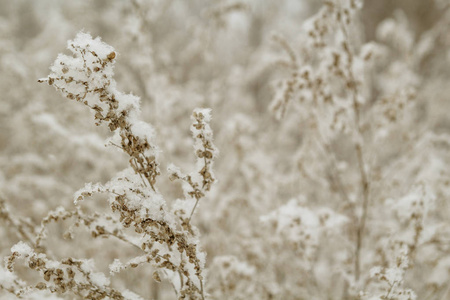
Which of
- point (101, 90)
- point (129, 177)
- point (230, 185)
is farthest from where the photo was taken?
point (230, 185)

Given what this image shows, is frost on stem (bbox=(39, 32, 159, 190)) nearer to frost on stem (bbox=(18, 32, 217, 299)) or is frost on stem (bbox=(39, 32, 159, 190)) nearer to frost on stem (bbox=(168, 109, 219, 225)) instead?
frost on stem (bbox=(18, 32, 217, 299))

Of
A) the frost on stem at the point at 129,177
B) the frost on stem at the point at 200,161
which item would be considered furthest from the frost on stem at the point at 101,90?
the frost on stem at the point at 200,161

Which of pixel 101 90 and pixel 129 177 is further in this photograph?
pixel 129 177

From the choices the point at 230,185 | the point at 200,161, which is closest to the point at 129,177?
the point at 200,161

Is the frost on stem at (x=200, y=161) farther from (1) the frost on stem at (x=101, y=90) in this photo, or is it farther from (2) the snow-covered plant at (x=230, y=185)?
(1) the frost on stem at (x=101, y=90)

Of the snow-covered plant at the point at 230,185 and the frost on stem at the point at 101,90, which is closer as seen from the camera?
the frost on stem at the point at 101,90

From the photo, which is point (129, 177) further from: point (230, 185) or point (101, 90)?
point (230, 185)

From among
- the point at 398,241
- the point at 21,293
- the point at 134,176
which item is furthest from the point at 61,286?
the point at 398,241

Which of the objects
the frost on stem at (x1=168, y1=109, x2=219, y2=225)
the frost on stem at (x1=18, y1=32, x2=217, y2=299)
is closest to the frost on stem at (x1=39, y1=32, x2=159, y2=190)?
the frost on stem at (x1=18, y1=32, x2=217, y2=299)

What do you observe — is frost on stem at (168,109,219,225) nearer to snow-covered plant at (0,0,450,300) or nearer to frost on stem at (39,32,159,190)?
snow-covered plant at (0,0,450,300)

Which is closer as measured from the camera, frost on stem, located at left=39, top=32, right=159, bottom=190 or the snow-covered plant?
frost on stem, located at left=39, top=32, right=159, bottom=190

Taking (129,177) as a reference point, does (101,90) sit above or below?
above

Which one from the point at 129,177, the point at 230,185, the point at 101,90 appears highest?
the point at 230,185

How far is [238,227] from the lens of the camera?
4.41 m
